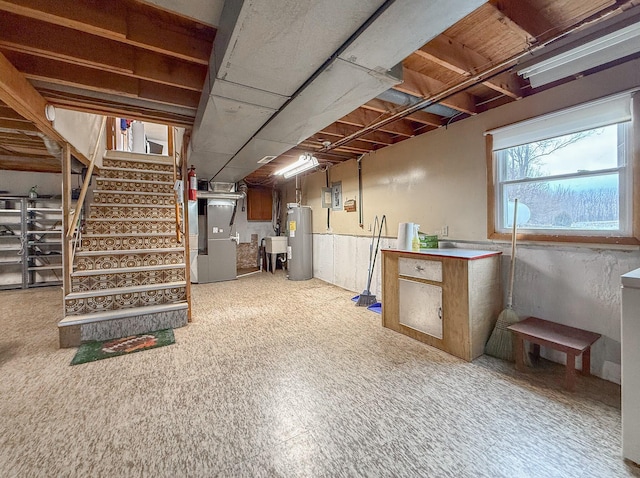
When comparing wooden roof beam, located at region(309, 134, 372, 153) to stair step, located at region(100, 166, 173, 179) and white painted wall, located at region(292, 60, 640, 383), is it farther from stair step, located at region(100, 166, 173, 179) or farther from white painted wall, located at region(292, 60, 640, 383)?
stair step, located at region(100, 166, 173, 179)

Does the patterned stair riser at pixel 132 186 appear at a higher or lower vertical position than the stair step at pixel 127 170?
lower

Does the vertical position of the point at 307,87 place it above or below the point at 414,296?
above

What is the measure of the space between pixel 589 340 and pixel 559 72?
2.00m

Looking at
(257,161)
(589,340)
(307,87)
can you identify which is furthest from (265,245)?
(589,340)

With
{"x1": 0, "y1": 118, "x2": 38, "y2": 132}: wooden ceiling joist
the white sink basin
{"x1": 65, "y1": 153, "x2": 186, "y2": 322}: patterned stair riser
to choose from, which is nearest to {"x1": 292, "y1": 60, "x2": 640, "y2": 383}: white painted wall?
the white sink basin

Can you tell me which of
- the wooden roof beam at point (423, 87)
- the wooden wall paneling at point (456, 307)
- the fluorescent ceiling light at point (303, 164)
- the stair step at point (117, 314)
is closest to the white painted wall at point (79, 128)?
the stair step at point (117, 314)

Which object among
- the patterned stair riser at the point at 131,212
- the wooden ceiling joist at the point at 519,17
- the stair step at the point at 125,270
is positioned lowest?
the stair step at the point at 125,270

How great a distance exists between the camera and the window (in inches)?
78.2

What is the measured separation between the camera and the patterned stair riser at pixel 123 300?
2.88 meters

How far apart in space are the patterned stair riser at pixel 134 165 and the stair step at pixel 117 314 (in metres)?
2.61

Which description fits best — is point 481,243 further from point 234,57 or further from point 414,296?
point 234,57

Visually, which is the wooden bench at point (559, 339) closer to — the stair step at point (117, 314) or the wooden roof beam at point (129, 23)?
the wooden roof beam at point (129, 23)

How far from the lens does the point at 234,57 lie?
61.2 inches

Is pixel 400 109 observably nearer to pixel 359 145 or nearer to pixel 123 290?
pixel 359 145
